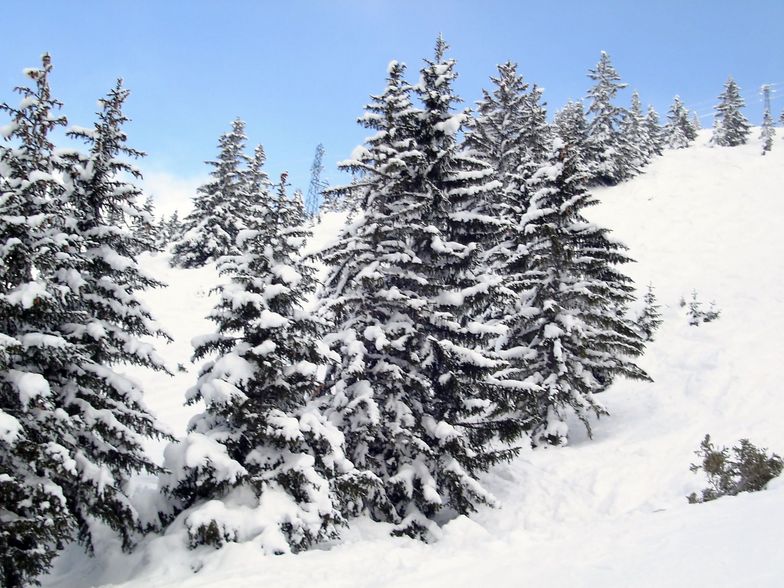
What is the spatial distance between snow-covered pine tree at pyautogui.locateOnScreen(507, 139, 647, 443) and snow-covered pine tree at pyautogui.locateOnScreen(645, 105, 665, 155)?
52.0 meters

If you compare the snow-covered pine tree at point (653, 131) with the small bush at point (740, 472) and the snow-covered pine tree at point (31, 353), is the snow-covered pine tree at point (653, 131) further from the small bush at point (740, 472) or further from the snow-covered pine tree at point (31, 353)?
the snow-covered pine tree at point (31, 353)

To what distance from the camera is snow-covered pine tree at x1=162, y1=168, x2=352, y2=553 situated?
958 centimetres

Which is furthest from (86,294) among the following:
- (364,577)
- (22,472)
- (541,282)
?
(541,282)

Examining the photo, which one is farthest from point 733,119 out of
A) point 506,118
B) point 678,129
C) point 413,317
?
point 413,317

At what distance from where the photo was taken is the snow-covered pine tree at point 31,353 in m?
8.04

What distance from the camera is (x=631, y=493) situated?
1412cm

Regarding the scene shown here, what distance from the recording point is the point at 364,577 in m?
8.24

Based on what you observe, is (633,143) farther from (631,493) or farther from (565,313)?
(631,493)

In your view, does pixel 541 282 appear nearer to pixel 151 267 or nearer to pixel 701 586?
pixel 701 586

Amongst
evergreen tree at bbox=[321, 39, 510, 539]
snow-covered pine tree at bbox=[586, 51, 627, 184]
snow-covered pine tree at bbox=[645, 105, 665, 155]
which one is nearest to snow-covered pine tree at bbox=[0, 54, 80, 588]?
evergreen tree at bbox=[321, 39, 510, 539]

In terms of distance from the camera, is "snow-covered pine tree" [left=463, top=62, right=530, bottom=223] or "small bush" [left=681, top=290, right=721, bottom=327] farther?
"snow-covered pine tree" [left=463, top=62, right=530, bottom=223]

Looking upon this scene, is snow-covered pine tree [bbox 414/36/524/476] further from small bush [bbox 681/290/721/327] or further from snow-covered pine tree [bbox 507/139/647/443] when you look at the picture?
small bush [bbox 681/290/721/327]

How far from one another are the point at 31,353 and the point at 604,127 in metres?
55.4

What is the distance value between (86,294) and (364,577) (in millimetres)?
7495
